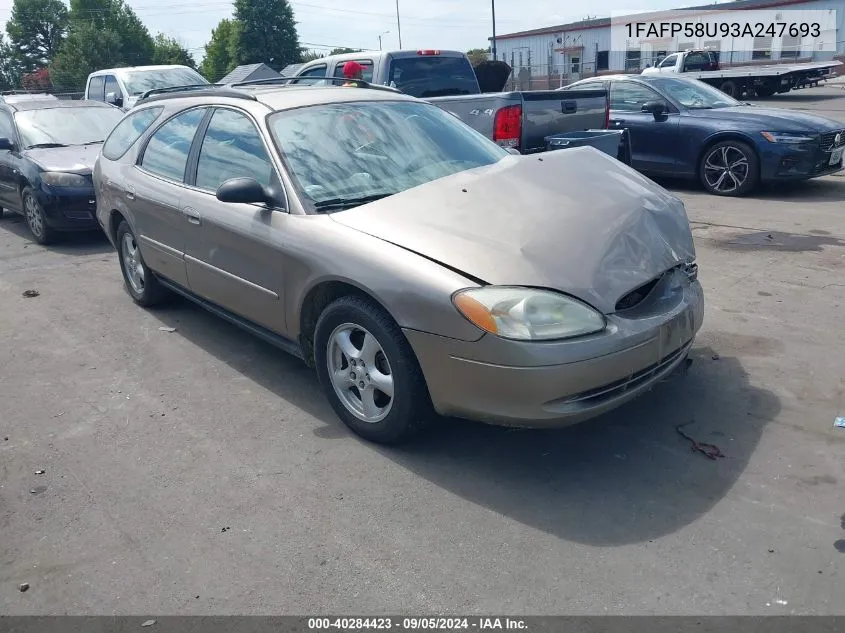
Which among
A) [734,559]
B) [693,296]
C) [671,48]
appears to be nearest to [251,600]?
[734,559]

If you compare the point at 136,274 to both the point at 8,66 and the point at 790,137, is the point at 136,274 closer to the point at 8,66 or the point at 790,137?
the point at 790,137

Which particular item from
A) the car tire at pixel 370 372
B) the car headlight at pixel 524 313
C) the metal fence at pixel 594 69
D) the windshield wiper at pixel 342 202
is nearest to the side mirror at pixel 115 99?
the windshield wiper at pixel 342 202

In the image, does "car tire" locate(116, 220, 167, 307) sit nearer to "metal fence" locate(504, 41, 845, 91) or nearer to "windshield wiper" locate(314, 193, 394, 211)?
"windshield wiper" locate(314, 193, 394, 211)

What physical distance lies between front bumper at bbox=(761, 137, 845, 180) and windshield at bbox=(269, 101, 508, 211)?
5.71 metres

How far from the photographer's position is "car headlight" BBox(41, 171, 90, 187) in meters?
8.43

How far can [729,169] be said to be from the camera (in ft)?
31.3

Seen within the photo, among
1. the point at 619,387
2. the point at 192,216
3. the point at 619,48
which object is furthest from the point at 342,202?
the point at 619,48

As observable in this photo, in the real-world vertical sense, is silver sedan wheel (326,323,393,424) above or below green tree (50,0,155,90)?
below

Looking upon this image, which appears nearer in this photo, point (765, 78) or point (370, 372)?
point (370, 372)

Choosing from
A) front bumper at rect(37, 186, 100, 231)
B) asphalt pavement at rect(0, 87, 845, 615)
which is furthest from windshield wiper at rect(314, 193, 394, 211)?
front bumper at rect(37, 186, 100, 231)

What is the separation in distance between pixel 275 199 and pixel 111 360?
192cm

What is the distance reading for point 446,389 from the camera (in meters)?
3.34

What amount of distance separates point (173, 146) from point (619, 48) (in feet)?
165

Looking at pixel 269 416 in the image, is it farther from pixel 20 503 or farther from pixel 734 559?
pixel 734 559
